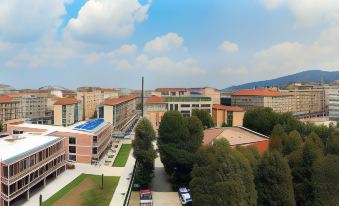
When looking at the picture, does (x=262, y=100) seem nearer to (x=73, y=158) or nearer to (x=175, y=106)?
(x=175, y=106)

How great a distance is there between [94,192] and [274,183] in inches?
617

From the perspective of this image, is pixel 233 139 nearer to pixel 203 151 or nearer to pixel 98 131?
pixel 203 151

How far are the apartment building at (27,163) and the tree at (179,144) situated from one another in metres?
10.7

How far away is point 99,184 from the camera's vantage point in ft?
100

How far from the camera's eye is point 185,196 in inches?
1051

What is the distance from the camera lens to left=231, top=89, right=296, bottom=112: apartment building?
84.6m

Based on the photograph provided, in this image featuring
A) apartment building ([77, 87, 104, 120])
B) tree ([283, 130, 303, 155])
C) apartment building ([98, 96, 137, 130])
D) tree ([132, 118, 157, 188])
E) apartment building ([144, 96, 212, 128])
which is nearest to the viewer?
tree ([283, 130, 303, 155])

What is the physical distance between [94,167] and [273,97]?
61882 mm

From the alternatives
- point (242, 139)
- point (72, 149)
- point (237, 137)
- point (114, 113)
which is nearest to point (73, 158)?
point (72, 149)

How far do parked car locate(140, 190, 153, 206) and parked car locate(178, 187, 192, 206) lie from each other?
8.46 ft

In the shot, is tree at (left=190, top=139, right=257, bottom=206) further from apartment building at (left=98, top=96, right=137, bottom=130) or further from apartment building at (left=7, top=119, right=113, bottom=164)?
apartment building at (left=98, top=96, right=137, bottom=130)

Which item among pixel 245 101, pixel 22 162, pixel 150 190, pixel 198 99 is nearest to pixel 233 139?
pixel 150 190

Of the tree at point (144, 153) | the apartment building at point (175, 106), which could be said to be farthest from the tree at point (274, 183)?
the apartment building at point (175, 106)

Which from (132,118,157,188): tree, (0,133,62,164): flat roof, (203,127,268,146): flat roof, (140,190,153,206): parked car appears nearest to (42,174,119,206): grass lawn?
(140,190,153,206): parked car
